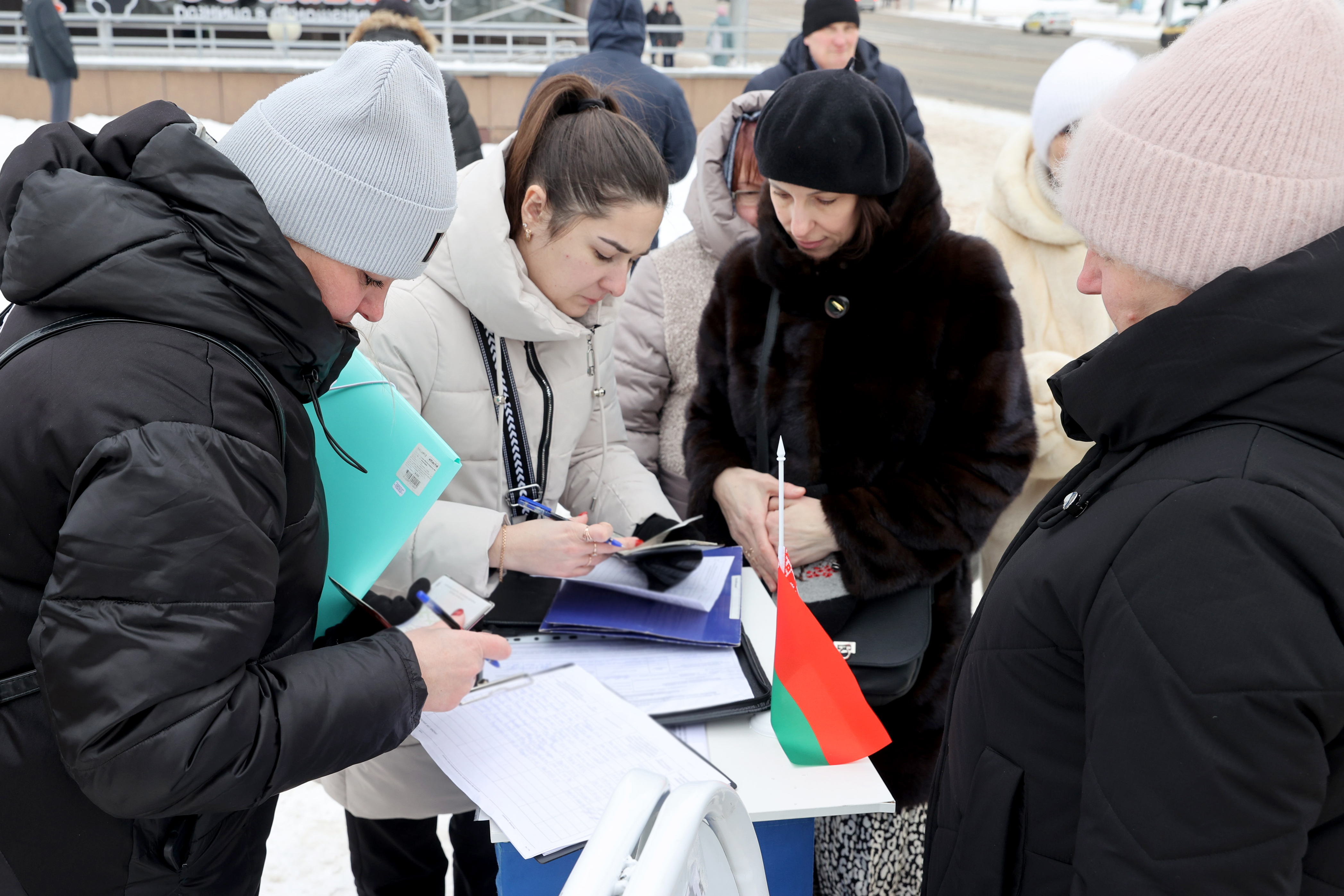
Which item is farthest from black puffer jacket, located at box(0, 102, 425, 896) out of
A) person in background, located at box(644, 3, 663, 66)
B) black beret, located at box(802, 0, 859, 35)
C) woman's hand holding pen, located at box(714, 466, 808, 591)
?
person in background, located at box(644, 3, 663, 66)

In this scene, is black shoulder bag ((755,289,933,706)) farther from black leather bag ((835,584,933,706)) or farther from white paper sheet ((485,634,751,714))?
white paper sheet ((485,634,751,714))

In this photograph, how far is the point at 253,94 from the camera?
32.1 feet

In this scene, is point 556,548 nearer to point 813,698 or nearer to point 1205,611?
point 813,698

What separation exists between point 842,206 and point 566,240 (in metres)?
0.58

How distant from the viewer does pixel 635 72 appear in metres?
4.36

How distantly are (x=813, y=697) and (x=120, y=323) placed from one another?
0.96 metres

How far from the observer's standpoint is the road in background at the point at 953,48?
17.4m

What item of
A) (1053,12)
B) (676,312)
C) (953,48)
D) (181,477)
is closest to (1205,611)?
(181,477)

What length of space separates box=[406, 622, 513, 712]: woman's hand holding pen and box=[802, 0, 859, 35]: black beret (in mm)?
3780

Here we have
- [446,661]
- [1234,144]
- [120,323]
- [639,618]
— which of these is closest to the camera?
[1234,144]

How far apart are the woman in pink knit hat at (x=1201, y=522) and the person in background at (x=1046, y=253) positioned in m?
1.59

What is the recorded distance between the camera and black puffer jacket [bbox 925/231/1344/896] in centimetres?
76

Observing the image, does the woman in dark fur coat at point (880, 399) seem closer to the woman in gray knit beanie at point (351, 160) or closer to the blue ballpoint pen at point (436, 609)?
the blue ballpoint pen at point (436, 609)

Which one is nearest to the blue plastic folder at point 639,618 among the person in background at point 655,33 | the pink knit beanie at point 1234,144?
the pink knit beanie at point 1234,144
